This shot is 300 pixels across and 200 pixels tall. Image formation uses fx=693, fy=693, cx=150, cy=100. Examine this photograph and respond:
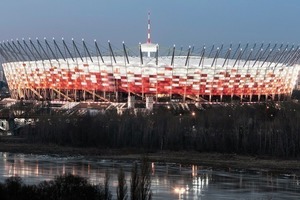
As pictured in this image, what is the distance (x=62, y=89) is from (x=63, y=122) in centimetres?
2487

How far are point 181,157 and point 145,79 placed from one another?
100 ft

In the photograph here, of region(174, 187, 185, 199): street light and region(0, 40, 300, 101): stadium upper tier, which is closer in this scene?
region(174, 187, 185, 199): street light

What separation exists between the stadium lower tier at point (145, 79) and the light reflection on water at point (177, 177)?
103 ft

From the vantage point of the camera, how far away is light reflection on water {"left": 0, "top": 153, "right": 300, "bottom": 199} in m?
24.2

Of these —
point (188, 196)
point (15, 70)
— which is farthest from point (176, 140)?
point (15, 70)

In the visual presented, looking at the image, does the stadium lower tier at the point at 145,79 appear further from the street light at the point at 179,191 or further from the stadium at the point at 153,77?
the street light at the point at 179,191

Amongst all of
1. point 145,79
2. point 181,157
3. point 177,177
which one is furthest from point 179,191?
point 145,79

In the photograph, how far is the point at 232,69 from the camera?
224ft

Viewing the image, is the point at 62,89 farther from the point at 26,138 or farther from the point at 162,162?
the point at 162,162

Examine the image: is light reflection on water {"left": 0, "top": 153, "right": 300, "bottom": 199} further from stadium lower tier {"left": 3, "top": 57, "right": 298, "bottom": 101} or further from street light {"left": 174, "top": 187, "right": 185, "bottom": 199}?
stadium lower tier {"left": 3, "top": 57, "right": 298, "bottom": 101}

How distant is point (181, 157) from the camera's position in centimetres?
3756

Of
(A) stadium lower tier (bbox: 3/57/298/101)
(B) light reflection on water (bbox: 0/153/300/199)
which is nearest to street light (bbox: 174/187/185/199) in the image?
(B) light reflection on water (bbox: 0/153/300/199)

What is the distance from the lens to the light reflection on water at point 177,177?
79.4 feet

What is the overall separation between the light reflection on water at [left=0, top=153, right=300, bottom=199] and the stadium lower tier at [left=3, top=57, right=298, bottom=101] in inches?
1239
